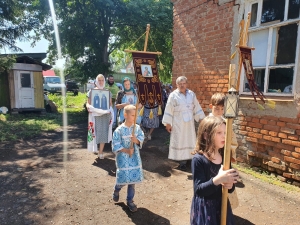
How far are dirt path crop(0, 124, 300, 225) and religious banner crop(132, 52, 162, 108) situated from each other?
59.4 inches

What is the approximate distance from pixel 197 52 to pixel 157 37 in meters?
7.19

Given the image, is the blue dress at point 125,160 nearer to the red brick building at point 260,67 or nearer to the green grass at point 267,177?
the green grass at point 267,177

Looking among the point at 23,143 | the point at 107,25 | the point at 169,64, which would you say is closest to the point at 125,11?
the point at 107,25

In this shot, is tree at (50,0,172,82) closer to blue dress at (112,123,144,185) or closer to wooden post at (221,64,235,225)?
blue dress at (112,123,144,185)

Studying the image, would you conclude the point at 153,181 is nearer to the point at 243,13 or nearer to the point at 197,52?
the point at 197,52

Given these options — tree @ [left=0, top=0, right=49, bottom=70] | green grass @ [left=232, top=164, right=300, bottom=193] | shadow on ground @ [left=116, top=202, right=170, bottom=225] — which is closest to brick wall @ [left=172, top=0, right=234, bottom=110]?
green grass @ [left=232, top=164, right=300, bottom=193]

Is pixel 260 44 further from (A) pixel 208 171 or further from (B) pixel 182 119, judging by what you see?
(A) pixel 208 171

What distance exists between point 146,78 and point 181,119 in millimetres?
1822

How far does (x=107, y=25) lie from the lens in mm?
11367

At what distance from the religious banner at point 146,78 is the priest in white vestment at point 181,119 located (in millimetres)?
1467

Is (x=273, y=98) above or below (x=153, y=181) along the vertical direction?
above

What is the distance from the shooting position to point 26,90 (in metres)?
13.0

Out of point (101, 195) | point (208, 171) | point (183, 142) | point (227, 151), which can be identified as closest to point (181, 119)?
point (183, 142)

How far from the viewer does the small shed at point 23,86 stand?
12.6 m
